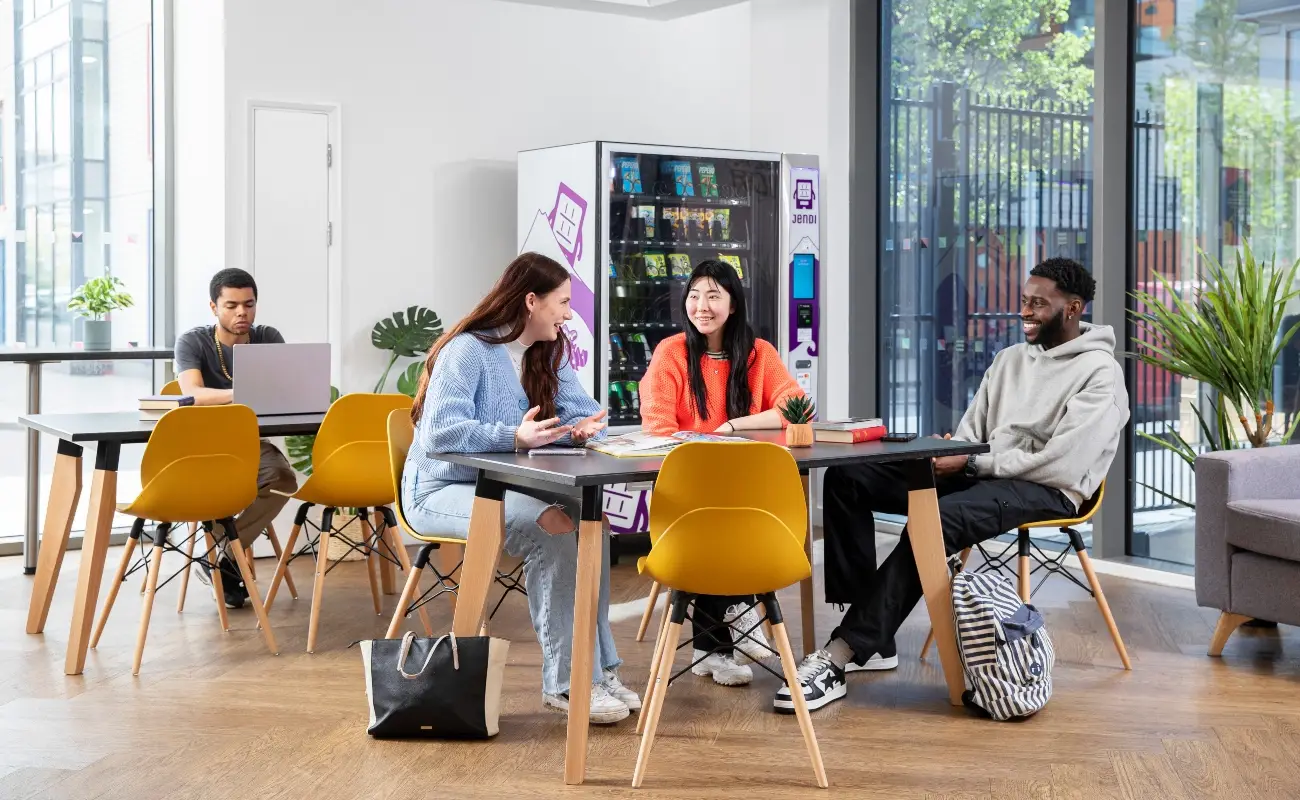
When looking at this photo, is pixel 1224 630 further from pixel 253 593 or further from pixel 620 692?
pixel 253 593

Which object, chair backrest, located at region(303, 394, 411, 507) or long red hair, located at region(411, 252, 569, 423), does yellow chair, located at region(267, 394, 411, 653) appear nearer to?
chair backrest, located at region(303, 394, 411, 507)

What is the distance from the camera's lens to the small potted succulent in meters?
4.09

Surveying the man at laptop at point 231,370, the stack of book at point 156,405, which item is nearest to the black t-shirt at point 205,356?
the man at laptop at point 231,370

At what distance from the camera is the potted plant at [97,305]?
6.61m

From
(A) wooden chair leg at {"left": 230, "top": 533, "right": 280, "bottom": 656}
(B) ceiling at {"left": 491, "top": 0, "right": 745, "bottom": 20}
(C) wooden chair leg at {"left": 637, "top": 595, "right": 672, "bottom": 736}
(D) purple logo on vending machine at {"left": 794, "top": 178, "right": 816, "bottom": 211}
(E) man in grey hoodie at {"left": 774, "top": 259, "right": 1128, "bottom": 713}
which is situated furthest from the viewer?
(B) ceiling at {"left": 491, "top": 0, "right": 745, "bottom": 20}

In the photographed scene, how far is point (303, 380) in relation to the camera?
5254 millimetres

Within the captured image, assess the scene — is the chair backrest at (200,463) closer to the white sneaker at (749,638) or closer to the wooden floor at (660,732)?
the wooden floor at (660,732)

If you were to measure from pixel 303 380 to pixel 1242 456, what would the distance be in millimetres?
3335

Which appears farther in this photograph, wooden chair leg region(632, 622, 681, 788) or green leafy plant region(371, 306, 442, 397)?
green leafy plant region(371, 306, 442, 397)

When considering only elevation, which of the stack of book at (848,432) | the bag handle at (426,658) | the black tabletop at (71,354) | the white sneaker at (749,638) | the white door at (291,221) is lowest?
the white sneaker at (749,638)

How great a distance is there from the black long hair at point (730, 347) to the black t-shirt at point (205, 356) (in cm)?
170

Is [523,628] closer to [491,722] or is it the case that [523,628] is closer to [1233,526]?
[491,722]

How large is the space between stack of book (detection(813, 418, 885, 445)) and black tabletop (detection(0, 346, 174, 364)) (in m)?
3.70

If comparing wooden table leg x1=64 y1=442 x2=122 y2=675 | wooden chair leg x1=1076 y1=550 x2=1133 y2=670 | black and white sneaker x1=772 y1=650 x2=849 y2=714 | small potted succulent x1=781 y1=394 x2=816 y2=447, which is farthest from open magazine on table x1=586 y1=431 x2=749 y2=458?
wooden table leg x1=64 y1=442 x2=122 y2=675
